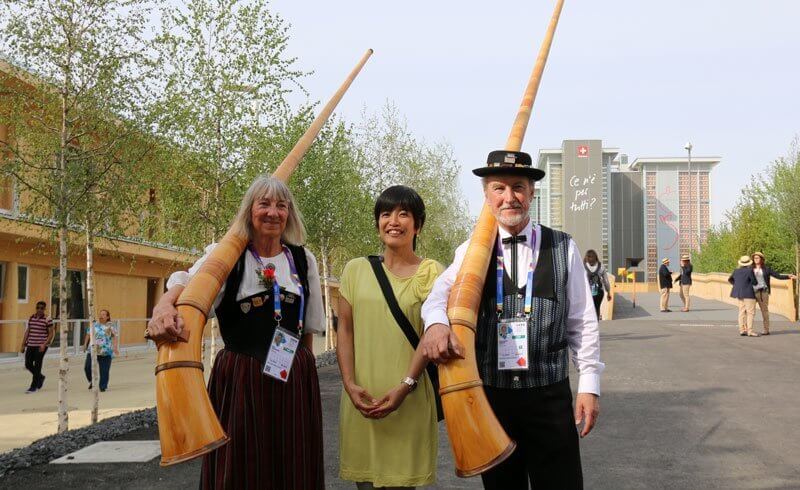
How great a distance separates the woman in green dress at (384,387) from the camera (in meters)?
3.71

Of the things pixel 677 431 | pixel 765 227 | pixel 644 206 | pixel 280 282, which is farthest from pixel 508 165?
pixel 644 206

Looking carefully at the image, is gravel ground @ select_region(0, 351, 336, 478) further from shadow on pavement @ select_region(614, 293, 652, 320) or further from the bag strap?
shadow on pavement @ select_region(614, 293, 652, 320)

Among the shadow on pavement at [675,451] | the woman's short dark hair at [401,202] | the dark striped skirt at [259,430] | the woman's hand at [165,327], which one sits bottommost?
the shadow on pavement at [675,451]

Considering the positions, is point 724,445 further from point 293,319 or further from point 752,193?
point 752,193

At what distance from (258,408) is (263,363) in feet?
0.62

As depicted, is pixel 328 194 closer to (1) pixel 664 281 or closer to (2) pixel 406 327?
(1) pixel 664 281

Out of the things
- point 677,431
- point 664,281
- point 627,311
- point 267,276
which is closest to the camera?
point 267,276

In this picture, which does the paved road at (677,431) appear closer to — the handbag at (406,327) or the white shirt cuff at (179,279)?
the handbag at (406,327)

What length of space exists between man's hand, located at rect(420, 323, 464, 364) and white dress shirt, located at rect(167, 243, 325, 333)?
97 centimetres

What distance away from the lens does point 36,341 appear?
1812 centimetres

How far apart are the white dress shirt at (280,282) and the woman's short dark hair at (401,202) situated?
1.42 ft

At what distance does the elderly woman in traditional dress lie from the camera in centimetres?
348

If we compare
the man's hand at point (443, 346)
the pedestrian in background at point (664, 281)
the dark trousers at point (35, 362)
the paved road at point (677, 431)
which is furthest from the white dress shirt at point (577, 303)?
the pedestrian in background at point (664, 281)

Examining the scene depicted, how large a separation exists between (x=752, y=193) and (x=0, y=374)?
27776 mm
